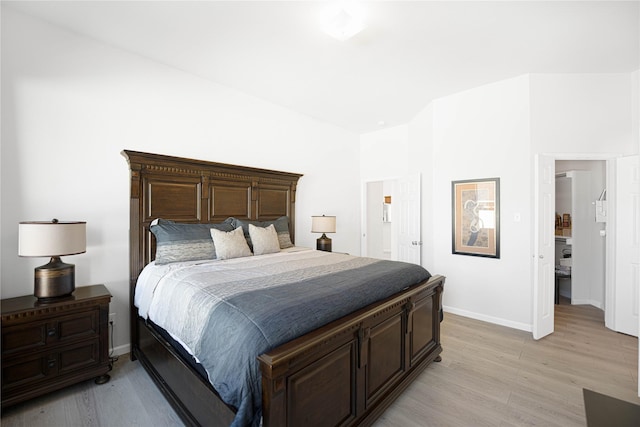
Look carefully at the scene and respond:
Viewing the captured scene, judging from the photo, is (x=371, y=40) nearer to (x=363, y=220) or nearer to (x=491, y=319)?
(x=363, y=220)

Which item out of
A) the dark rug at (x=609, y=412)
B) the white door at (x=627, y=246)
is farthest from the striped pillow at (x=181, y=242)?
the white door at (x=627, y=246)

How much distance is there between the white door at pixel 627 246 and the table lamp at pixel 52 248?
5483mm

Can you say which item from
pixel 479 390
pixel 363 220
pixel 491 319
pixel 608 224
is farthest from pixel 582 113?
pixel 363 220

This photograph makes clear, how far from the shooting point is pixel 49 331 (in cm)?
209

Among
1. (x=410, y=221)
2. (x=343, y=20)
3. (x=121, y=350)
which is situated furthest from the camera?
(x=410, y=221)

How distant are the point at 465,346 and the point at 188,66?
4265mm

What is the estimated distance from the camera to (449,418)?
1.95 meters

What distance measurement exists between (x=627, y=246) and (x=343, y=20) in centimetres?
402

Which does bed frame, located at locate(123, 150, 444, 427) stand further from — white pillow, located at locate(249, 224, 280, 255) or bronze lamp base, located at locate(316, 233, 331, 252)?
bronze lamp base, located at locate(316, 233, 331, 252)

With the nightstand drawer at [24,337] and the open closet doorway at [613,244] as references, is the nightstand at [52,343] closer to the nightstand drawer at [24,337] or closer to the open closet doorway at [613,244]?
the nightstand drawer at [24,337]

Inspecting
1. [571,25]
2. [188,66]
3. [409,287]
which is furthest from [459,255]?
[188,66]

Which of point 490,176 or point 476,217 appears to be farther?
point 476,217

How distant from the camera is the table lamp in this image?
80.0 inches

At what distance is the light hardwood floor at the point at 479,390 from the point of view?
1939 millimetres
